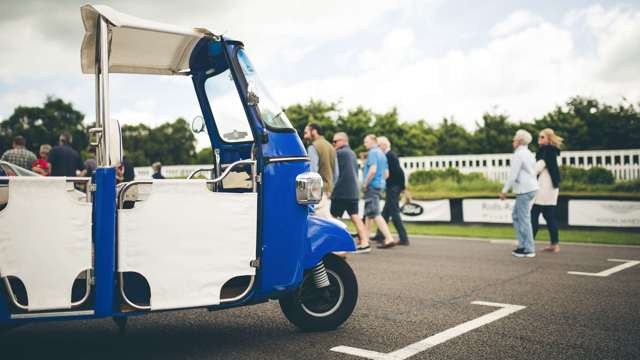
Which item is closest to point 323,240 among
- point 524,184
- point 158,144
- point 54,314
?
point 54,314

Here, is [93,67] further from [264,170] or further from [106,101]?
[264,170]

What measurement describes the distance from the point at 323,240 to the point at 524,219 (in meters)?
5.39

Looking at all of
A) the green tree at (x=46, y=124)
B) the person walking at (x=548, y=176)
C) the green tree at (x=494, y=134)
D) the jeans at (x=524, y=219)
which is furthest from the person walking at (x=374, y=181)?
the green tree at (x=46, y=124)

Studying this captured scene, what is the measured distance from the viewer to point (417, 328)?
466cm

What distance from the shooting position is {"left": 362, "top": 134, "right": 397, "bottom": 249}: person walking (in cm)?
1004

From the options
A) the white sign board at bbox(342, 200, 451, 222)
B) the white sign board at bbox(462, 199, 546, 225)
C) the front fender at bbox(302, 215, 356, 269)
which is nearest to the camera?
the front fender at bbox(302, 215, 356, 269)

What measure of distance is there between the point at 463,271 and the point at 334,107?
113ft

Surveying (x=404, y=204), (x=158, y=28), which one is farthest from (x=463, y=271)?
(x=404, y=204)

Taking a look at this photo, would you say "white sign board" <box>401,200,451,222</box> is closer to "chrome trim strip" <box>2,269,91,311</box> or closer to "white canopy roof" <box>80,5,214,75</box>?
"white canopy roof" <box>80,5,214,75</box>

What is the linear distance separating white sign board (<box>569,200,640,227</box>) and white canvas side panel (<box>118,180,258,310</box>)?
11264mm

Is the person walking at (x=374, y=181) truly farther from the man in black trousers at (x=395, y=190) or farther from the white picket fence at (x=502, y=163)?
Result: the white picket fence at (x=502, y=163)

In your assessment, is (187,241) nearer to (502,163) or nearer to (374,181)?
(374,181)

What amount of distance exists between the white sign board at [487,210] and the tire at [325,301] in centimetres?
1080

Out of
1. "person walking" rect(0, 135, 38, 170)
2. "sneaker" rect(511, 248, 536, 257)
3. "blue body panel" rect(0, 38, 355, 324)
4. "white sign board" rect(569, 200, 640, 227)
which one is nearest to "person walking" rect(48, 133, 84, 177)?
"person walking" rect(0, 135, 38, 170)
